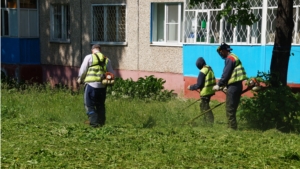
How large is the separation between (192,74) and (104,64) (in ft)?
19.9

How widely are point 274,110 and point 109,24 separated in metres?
9.78

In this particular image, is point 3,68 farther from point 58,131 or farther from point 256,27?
point 58,131

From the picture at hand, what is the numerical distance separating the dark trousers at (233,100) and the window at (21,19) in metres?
A: 12.7

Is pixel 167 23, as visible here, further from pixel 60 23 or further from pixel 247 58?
pixel 60 23

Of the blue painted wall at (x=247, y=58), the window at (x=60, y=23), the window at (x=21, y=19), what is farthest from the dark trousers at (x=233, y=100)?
the window at (x=21, y=19)

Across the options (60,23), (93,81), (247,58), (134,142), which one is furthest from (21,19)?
(134,142)

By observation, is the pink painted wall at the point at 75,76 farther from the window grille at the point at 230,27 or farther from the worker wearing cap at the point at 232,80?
the worker wearing cap at the point at 232,80

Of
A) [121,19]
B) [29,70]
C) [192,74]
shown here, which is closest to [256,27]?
[192,74]

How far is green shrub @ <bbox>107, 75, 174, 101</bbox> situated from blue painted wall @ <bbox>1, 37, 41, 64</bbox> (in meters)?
5.97

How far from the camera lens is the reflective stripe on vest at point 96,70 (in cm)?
1075

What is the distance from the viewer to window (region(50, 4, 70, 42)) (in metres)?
21.0

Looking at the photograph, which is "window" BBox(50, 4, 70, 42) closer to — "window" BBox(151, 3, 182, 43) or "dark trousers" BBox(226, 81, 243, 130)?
"window" BBox(151, 3, 182, 43)

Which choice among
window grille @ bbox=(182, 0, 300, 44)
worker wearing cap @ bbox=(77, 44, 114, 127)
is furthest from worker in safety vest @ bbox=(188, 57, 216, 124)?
window grille @ bbox=(182, 0, 300, 44)

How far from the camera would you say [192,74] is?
54.5ft
